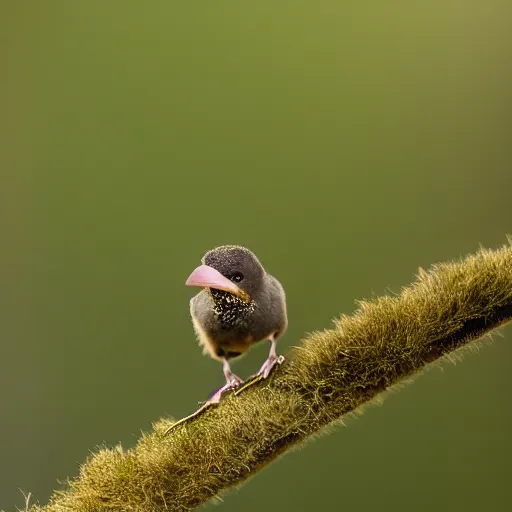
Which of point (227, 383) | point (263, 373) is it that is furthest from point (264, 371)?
point (227, 383)

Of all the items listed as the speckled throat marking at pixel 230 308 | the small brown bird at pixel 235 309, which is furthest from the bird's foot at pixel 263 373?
the speckled throat marking at pixel 230 308

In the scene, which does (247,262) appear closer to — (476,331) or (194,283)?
(194,283)

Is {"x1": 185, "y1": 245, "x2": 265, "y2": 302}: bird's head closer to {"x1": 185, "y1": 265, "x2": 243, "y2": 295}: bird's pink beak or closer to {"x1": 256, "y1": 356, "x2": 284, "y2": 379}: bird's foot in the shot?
{"x1": 185, "y1": 265, "x2": 243, "y2": 295}: bird's pink beak

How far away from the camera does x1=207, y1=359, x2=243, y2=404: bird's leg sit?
1005 millimetres

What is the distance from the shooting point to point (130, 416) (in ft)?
5.05

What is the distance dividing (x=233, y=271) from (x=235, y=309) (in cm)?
9

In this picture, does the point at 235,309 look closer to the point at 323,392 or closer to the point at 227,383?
the point at 227,383

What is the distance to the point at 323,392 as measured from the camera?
3.01 ft

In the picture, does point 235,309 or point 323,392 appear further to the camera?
point 235,309

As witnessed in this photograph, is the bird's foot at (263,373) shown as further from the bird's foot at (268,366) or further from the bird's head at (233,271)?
the bird's head at (233,271)

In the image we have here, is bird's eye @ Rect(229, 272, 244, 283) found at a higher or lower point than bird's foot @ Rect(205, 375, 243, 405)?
higher

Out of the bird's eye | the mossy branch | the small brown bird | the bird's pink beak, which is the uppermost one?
the bird's pink beak

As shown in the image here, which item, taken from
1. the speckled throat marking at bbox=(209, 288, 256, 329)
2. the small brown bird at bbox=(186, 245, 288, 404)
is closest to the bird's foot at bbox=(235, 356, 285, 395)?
the small brown bird at bbox=(186, 245, 288, 404)

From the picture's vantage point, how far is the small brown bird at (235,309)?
1022mm
